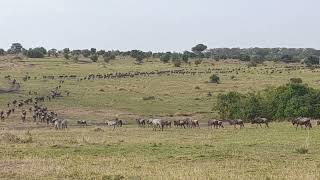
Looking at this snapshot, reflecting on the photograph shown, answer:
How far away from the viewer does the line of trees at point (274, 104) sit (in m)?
53.0

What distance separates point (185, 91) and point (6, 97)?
23.2 m

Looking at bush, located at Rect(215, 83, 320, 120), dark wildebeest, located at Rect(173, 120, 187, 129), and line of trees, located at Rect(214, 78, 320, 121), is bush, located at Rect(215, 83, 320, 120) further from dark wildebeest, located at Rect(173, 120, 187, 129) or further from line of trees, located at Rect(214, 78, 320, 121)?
dark wildebeest, located at Rect(173, 120, 187, 129)

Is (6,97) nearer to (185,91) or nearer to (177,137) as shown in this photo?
(185,91)

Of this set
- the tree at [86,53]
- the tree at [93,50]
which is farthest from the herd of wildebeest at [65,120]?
the tree at [93,50]

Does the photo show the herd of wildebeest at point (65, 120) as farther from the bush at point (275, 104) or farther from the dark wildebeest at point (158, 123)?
the bush at point (275, 104)

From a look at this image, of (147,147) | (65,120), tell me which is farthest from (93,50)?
(147,147)

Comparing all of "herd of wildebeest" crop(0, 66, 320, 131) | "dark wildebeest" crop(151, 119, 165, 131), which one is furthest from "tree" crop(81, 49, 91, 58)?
"dark wildebeest" crop(151, 119, 165, 131)

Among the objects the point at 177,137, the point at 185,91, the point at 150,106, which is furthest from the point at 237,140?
the point at 185,91

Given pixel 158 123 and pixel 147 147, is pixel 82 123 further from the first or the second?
pixel 147 147

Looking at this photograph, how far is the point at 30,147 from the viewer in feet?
99.8

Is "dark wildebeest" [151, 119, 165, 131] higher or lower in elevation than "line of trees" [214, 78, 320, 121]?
lower

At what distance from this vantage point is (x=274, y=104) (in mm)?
56000

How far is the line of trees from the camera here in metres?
53.0

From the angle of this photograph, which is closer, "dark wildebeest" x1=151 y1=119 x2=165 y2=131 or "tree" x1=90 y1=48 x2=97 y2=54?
"dark wildebeest" x1=151 y1=119 x2=165 y2=131
